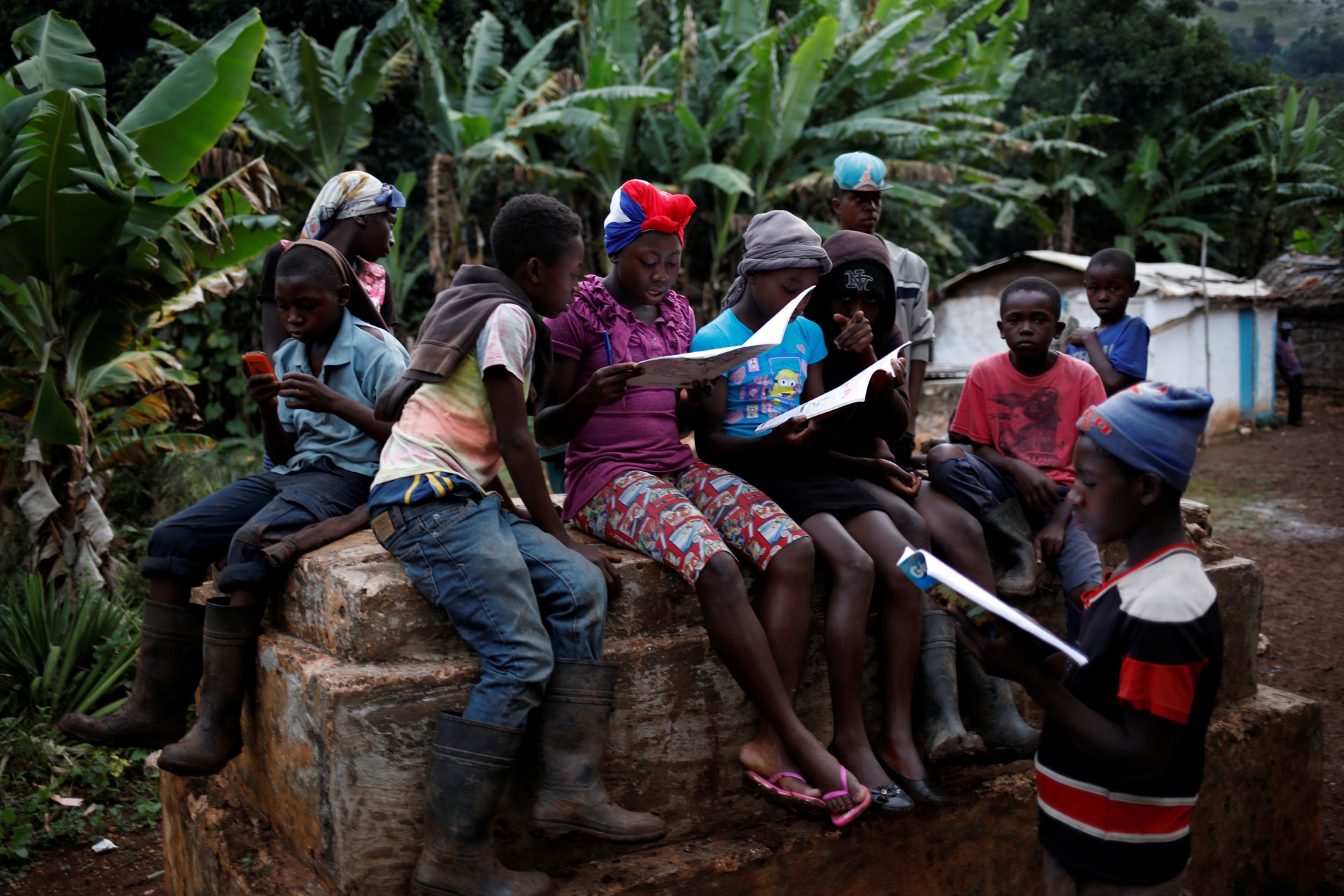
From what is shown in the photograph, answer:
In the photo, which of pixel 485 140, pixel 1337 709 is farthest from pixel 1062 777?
pixel 485 140

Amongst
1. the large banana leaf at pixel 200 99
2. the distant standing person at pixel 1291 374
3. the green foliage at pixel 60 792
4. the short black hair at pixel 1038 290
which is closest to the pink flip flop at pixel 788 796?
the short black hair at pixel 1038 290

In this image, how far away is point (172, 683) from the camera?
8.71ft

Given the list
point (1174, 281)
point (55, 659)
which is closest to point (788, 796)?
point (55, 659)

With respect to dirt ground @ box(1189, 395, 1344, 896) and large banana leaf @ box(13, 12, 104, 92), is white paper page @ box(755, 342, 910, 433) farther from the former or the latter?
large banana leaf @ box(13, 12, 104, 92)

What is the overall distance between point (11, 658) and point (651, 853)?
11.3 ft

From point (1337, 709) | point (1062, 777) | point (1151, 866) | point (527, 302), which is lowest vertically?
point (1337, 709)

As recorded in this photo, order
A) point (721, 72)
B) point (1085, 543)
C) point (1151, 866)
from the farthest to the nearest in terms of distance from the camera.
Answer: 1. point (721, 72)
2. point (1085, 543)
3. point (1151, 866)

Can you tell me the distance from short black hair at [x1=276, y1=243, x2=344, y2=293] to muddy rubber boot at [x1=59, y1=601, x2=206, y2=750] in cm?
93

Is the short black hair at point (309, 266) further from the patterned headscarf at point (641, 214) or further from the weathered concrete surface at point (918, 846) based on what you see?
the weathered concrete surface at point (918, 846)

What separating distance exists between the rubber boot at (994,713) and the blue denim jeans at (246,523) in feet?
6.01

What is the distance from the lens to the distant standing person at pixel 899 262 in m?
3.91

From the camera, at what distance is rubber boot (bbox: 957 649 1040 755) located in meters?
2.94

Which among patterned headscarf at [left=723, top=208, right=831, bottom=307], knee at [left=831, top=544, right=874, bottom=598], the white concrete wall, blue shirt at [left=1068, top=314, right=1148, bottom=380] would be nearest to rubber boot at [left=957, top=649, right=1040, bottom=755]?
knee at [left=831, top=544, right=874, bottom=598]

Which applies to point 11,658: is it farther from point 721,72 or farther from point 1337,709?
point 721,72
